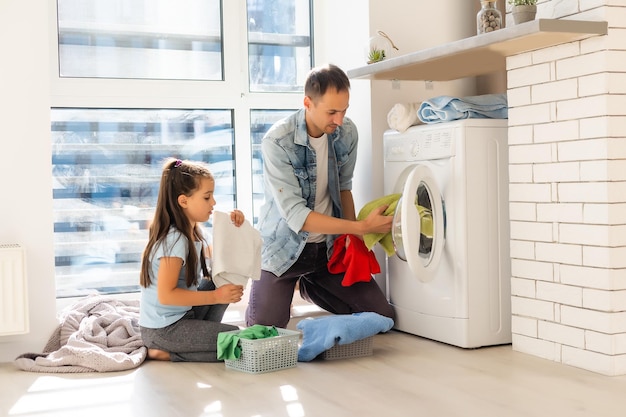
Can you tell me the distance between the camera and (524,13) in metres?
2.81

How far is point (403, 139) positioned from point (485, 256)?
0.60m

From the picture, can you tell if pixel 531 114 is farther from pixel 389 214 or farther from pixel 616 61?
pixel 389 214

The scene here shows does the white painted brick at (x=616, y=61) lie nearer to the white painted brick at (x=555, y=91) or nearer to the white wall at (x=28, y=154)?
the white painted brick at (x=555, y=91)

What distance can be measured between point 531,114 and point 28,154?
1.82 meters

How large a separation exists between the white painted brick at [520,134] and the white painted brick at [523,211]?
0.22 m

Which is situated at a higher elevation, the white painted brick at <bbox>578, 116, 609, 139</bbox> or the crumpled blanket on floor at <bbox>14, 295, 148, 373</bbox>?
the white painted brick at <bbox>578, 116, 609, 139</bbox>

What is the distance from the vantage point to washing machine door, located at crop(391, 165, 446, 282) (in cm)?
296

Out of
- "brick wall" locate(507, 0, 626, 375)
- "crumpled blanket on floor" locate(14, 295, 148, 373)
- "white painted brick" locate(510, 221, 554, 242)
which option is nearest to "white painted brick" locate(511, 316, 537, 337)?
"brick wall" locate(507, 0, 626, 375)

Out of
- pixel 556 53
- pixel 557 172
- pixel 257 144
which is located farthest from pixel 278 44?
pixel 557 172

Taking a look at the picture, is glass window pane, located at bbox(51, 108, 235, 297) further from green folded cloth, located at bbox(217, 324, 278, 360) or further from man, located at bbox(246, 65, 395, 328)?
green folded cloth, located at bbox(217, 324, 278, 360)

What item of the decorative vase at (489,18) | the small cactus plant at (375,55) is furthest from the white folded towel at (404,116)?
the decorative vase at (489,18)

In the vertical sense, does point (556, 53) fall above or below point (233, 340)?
above

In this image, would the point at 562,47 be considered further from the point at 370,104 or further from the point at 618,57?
the point at 370,104

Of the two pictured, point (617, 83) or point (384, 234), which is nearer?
point (617, 83)
